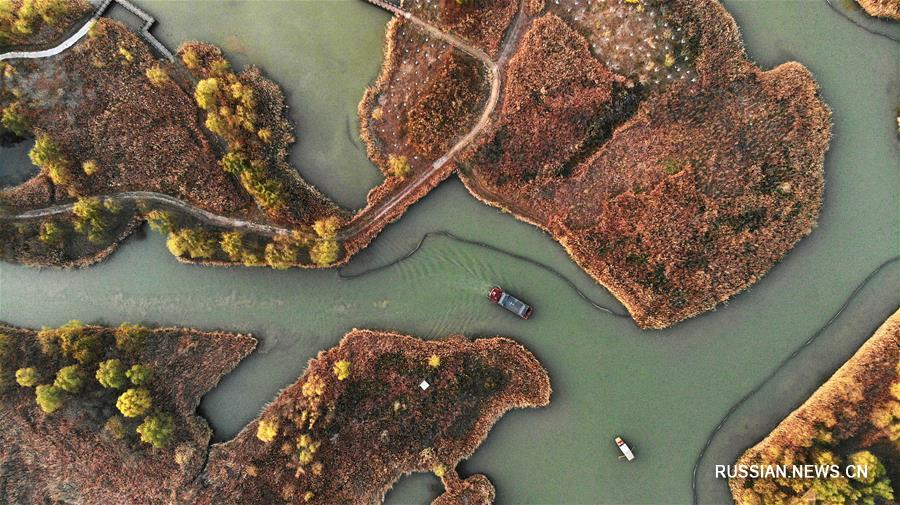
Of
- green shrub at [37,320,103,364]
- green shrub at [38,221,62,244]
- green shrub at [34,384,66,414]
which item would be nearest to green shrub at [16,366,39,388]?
green shrub at [34,384,66,414]

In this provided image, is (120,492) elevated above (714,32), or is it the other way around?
(714,32)

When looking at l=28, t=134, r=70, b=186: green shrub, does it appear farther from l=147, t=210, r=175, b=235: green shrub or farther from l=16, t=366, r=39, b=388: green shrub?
l=16, t=366, r=39, b=388: green shrub

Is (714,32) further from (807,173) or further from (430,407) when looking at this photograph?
(430,407)

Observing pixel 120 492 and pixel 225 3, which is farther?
pixel 225 3

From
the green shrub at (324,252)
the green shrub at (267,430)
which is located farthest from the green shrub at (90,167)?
the green shrub at (267,430)

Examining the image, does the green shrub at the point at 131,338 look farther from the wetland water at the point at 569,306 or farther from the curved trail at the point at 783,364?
the curved trail at the point at 783,364

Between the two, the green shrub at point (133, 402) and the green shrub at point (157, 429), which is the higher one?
the green shrub at point (133, 402)

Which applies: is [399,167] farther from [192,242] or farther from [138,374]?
[138,374]

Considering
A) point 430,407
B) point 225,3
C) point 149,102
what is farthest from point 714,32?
point 149,102
